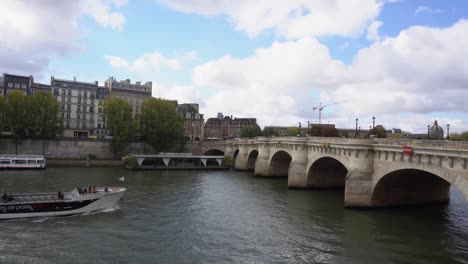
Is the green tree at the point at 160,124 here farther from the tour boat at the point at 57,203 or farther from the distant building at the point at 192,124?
the tour boat at the point at 57,203

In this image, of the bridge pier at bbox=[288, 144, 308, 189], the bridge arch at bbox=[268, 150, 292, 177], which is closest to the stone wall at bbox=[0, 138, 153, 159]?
the bridge arch at bbox=[268, 150, 292, 177]

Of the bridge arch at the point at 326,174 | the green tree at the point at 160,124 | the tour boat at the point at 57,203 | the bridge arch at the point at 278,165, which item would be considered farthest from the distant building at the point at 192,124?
the tour boat at the point at 57,203

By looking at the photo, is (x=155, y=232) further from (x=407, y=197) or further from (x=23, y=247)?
(x=407, y=197)

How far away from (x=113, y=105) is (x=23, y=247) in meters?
68.3

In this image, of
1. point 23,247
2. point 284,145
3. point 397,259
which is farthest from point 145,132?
point 397,259

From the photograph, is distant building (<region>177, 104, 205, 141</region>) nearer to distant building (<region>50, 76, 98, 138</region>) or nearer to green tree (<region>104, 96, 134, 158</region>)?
distant building (<region>50, 76, 98, 138</region>)

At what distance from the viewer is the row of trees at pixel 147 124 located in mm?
87375

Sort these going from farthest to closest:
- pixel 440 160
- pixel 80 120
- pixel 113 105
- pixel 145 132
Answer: pixel 80 120, pixel 145 132, pixel 113 105, pixel 440 160

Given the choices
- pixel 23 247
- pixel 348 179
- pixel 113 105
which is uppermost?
pixel 113 105

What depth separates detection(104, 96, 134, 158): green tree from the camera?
86938mm

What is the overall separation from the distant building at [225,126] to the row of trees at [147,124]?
84.1 metres

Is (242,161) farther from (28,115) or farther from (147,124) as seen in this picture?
(28,115)

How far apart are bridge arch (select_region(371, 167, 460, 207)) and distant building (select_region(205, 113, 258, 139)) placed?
14677cm

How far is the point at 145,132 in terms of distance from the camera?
317 ft
